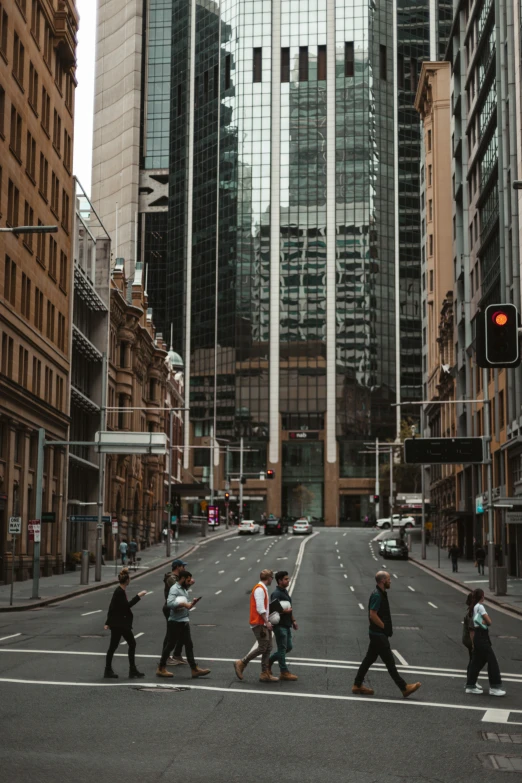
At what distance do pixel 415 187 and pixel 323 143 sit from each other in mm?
15481

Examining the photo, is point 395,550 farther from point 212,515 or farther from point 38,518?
point 212,515

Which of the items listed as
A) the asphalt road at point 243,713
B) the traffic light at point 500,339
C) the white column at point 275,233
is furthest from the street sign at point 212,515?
the traffic light at point 500,339

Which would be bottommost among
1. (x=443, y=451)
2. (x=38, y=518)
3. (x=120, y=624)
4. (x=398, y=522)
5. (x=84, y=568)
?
(x=84, y=568)

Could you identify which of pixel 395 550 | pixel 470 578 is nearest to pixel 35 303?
pixel 470 578

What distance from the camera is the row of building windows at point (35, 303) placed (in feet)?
157

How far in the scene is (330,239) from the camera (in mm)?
152750

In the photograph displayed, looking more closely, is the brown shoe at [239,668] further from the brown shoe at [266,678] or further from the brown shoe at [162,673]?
the brown shoe at [162,673]

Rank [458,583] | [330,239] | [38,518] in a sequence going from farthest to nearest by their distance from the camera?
[330,239] < [458,583] < [38,518]

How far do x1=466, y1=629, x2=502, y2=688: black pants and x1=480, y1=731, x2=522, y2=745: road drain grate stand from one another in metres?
3.06

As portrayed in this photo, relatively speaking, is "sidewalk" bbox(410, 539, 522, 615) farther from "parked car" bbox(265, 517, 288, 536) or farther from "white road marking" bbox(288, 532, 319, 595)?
"parked car" bbox(265, 517, 288, 536)

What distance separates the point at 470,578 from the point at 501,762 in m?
44.4

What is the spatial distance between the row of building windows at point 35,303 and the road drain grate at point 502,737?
37.1 m

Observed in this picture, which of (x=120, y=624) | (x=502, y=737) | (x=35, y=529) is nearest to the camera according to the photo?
(x=502, y=737)

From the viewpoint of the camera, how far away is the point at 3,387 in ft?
147
